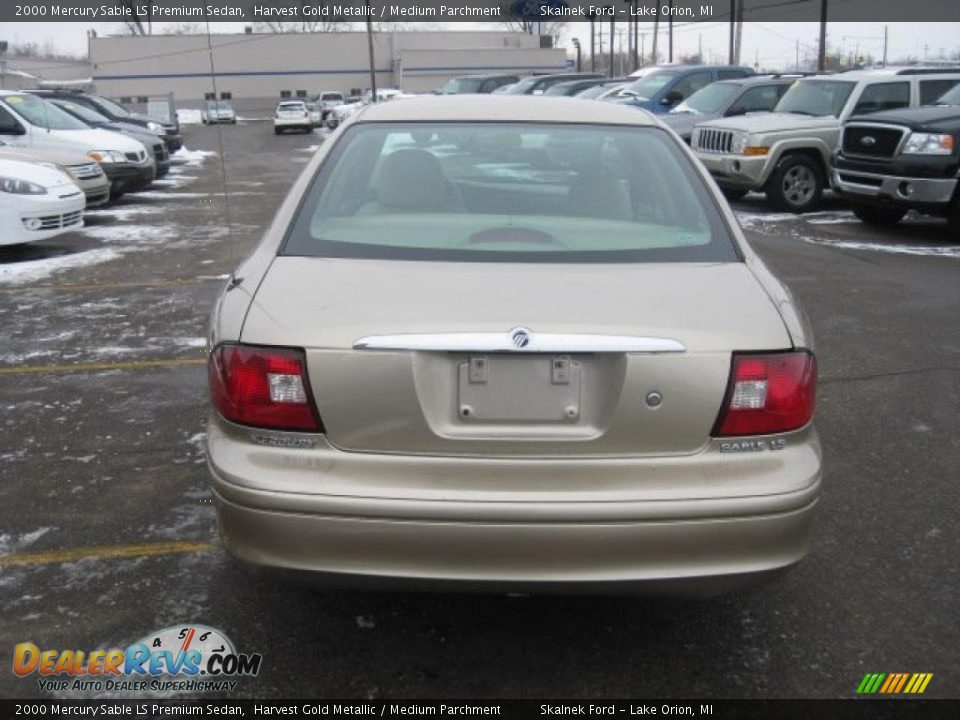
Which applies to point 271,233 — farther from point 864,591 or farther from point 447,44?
point 447,44

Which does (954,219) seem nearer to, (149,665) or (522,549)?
(522,549)

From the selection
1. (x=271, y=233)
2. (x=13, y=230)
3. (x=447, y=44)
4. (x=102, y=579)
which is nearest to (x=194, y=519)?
(x=102, y=579)

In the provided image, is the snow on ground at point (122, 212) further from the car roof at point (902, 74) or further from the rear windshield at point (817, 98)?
the car roof at point (902, 74)

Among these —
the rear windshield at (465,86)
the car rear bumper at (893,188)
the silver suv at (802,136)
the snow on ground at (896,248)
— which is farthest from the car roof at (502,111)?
the rear windshield at (465,86)

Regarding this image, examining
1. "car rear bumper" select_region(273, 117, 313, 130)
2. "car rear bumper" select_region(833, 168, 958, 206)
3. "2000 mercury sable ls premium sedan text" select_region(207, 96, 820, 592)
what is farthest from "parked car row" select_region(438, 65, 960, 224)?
"car rear bumper" select_region(273, 117, 313, 130)

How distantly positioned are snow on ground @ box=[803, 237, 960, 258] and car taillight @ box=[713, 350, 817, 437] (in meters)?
8.60

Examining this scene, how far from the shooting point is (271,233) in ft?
10.8

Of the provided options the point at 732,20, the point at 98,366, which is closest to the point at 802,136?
the point at 98,366

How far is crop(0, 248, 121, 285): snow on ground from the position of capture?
9.33m

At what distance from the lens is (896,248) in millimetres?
10844

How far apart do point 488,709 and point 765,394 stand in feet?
3.94

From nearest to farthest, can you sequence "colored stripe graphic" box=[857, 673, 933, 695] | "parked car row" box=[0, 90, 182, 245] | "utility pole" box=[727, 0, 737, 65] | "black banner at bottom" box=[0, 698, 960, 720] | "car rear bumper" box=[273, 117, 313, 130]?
"black banner at bottom" box=[0, 698, 960, 720] < "colored stripe graphic" box=[857, 673, 933, 695] < "parked car row" box=[0, 90, 182, 245] < "utility pole" box=[727, 0, 737, 65] < "car rear bumper" box=[273, 117, 313, 130]

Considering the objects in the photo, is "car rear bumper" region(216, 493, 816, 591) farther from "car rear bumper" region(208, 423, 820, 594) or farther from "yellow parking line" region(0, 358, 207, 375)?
"yellow parking line" region(0, 358, 207, 375)

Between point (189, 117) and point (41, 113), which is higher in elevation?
point (41, 113)
